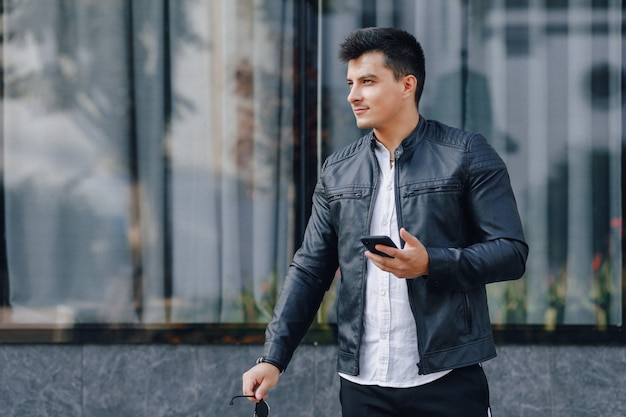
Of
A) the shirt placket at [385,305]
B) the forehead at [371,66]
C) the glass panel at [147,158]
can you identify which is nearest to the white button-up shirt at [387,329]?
the shirt placket at [385,305]

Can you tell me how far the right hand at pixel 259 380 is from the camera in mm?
2957

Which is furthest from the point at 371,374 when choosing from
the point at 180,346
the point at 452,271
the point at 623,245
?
the point at 623,245

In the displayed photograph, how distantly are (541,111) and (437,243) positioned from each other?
118 inches

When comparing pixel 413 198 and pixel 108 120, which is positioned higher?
pixel 108 120

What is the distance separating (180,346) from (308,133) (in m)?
1.69

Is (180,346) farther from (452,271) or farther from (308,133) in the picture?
(452,271)

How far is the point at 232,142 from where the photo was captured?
563cm

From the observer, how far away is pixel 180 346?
18.1 ft

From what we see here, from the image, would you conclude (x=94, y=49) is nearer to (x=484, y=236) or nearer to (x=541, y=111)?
(x=541, y=111)

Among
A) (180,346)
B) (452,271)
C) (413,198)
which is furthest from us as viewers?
(180,346)

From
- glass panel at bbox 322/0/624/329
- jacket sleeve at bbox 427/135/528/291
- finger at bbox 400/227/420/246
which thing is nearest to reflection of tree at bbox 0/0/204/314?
glass panel at bbox 322/0/624/329

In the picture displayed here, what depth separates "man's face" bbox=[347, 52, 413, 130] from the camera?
3.08 metres

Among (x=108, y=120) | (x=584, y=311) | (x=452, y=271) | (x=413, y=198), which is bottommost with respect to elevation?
(x=584, y=311)

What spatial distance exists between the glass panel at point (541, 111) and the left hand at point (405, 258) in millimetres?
2972
